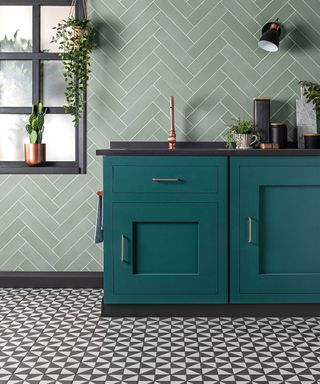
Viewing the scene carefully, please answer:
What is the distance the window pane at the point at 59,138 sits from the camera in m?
4.46

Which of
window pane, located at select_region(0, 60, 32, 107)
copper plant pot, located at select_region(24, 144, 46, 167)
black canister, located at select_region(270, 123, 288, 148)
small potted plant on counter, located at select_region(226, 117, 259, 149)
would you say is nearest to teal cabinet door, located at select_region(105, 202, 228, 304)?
small potted plant on counter, located at select_region(226, 117, 259, 149)

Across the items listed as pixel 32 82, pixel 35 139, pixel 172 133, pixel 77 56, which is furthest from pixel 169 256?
pixel 32 82

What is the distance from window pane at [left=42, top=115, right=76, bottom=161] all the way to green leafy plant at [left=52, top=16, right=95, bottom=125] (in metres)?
0.18

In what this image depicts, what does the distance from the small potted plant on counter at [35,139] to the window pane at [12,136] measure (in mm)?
149

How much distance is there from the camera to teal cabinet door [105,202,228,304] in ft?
11.9

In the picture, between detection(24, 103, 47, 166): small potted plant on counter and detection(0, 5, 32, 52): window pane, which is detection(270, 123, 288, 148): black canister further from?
detection(0, 5, 32, 52): window pane

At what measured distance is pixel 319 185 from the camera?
361cm

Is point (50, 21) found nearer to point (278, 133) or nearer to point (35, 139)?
point (35, 139)

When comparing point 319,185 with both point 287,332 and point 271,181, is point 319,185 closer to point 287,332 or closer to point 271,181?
point 271,181

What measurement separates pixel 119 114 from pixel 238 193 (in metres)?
1.09

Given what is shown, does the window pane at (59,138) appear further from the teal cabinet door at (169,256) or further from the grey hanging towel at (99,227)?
the teal cabinet door at (169,256)

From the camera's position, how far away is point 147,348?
3.12 meters

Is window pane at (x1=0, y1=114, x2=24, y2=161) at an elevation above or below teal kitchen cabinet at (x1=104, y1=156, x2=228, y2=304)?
above

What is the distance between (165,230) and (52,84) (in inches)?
58.3
